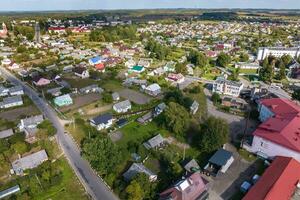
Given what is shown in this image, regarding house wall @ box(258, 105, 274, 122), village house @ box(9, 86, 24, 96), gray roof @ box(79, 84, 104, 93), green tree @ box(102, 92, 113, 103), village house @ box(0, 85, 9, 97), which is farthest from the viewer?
gray roof @ box(79, 84, 104, 93)

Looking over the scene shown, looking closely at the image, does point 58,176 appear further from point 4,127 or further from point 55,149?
point 4,127

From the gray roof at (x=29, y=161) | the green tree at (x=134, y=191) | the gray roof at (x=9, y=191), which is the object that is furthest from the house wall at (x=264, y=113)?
the gray roof at (x=9, y=191)

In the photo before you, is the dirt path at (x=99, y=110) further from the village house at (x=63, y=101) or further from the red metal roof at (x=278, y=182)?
the red metal roof at (x=278, y=182)

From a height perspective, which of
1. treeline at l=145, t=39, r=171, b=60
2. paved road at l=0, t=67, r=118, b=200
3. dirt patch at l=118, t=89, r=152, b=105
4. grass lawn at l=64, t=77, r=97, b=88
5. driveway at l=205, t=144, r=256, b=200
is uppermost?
treeline at l=145, t=39, r=171, b=60

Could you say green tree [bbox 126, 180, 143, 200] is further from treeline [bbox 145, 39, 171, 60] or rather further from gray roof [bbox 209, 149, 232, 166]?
treeline [bbox 145, 39, 171, 60]

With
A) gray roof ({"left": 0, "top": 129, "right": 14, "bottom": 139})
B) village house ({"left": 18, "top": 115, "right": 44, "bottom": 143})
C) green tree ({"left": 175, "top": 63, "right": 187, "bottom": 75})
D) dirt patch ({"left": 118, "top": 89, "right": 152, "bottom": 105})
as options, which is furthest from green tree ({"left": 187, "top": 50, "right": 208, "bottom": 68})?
gray roof ({"left": 0, "top": 129, "right": 14, "bottom": 139})

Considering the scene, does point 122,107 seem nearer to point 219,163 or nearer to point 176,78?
point 219,163
